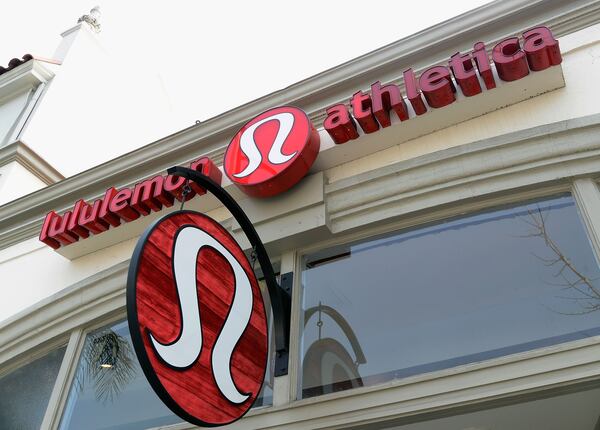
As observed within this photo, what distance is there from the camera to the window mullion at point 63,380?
16.0ft

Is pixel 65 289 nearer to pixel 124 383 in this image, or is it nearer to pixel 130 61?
pixel 124 383

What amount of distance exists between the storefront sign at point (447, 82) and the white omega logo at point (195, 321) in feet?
6.60

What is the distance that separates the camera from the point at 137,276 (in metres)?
2.78

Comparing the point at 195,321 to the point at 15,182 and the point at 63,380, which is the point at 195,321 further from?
the point at 15,182

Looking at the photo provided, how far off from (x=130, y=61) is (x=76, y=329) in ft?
31.7

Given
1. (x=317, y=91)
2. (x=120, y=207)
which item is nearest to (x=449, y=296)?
(x=317, y=91)

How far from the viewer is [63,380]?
5094mm

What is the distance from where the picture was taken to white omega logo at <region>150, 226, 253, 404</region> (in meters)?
2.83

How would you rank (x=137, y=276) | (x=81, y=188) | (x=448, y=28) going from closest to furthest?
(x=137, y=276)
(x=448, y=28)
(x=81, y=188)

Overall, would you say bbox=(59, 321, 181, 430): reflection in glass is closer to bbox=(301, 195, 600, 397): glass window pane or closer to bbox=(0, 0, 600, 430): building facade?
bbox=(0, 0, 600, 430): building facade

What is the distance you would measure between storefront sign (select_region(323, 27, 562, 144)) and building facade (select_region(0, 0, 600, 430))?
26 mm

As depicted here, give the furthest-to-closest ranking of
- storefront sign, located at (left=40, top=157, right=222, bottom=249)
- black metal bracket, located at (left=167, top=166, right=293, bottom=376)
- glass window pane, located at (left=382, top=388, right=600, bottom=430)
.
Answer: storefront sign, located at (left=40, top=157, right=222, bottom=249), black metal bracket, located at (left=167, top=166, right=293, bottom=376), glass window pane, located at (left=382, top=388, right=600, bottom=430)

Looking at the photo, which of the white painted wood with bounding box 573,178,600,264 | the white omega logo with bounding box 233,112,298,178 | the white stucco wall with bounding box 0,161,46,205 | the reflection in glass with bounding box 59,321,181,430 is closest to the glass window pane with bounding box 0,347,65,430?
the reflection in glass with bounding box 59,321,181,430

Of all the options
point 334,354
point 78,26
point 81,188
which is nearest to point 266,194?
point 334,354
